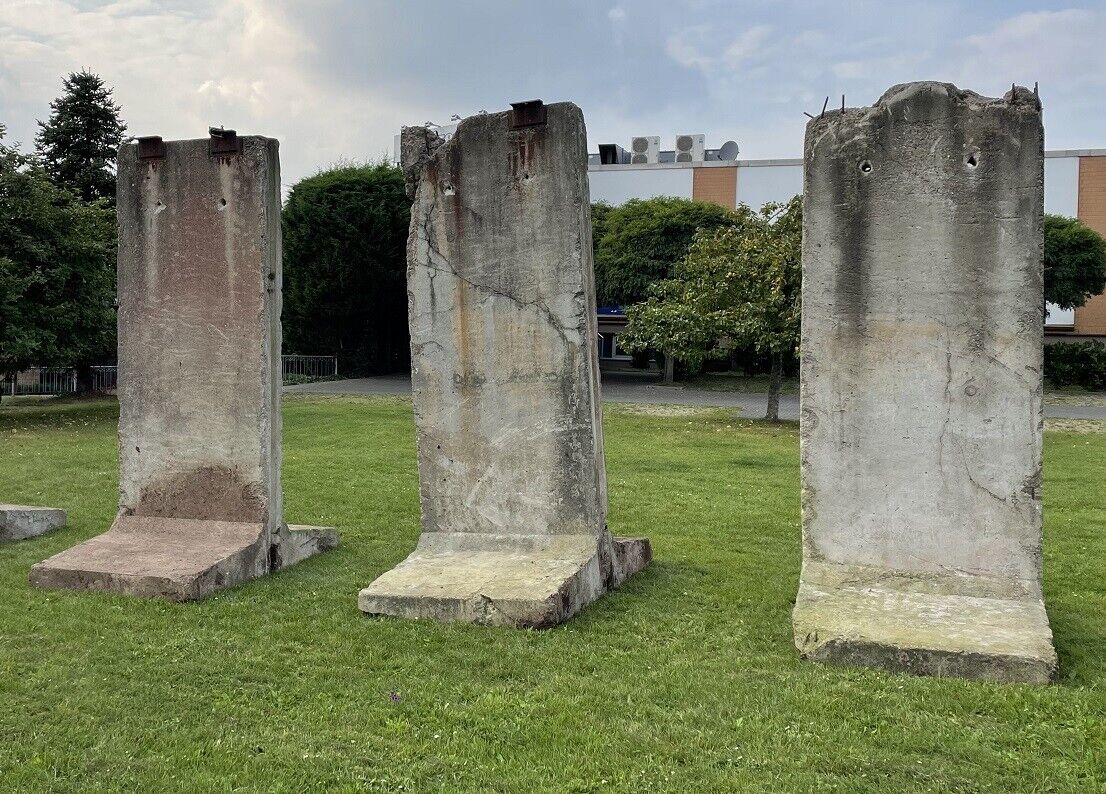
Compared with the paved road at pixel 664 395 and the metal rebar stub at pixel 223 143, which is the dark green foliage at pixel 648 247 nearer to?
the paved road at pixel 664 395

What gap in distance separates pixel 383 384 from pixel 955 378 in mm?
24979

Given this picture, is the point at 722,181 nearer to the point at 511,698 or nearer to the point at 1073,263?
the point at 1073,263

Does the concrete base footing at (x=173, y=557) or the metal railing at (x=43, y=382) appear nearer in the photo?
the concrete base footing at (x=173, y=557)

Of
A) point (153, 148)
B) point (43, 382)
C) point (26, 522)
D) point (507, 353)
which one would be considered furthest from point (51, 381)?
point (507, 353)

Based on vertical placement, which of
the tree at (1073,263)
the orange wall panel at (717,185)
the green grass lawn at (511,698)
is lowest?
the green grass lawn at (511,698)

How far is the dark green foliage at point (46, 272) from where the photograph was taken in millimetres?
15578

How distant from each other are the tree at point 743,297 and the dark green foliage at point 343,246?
12913mm

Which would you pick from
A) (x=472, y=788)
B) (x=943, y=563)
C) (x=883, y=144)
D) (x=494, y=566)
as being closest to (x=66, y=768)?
(x=472, y=788)

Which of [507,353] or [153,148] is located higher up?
[153,148]

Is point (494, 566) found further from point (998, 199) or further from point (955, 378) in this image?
point (998, 199)

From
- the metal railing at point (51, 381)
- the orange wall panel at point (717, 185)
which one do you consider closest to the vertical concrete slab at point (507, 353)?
the metal railing at point (51, 381)

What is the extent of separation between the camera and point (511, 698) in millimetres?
3891

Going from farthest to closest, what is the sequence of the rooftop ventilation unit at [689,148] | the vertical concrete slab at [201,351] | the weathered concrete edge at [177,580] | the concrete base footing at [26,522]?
the rooftop ventilation unit at [689,148]
the concrete base footing at [26,522]
the vertical concrete slab at [201,351]
the weathered concrete edge at [177,580]

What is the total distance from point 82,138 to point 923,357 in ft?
90.6
